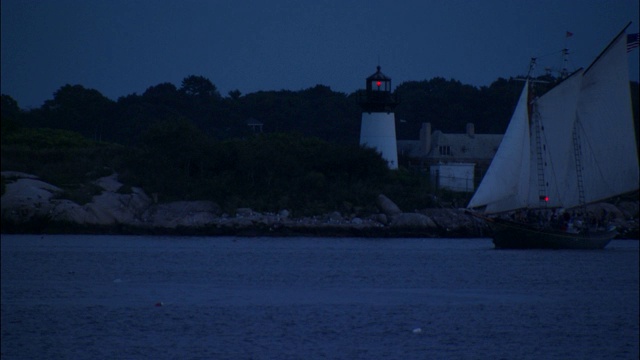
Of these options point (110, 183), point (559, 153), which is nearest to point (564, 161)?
point (559, 153)

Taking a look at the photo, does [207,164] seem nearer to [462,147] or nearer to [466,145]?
[462,147]

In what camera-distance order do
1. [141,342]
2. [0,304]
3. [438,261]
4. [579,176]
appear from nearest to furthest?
1. [141,342]
2. [0,304]
3. [438,261]
4. [579,176]

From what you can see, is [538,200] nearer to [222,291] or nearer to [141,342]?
Answer: [222,291]

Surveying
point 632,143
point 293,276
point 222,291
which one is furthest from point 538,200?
point 222,291

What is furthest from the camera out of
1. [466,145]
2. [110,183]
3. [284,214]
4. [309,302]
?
[466,145]

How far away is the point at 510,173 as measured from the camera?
47.9 meters

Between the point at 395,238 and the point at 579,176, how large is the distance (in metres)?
11.5

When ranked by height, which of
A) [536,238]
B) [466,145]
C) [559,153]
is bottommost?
[536,238]

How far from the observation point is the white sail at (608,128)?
155ft

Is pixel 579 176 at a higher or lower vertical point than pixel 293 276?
higher

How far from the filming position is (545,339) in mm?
24672

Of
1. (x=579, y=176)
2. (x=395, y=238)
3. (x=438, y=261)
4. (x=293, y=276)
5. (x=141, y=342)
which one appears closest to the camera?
(x=141, y=342)

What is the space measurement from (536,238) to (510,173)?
13.3 ft

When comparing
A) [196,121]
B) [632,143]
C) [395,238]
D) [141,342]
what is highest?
[196,121]
